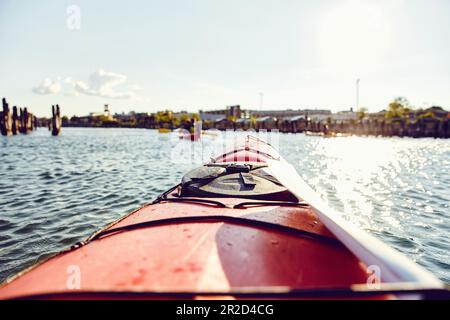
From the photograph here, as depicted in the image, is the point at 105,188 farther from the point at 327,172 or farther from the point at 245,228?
the point at 327,172

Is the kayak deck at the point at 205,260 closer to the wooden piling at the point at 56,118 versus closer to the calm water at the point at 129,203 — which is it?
the calm water at the point at 129,203

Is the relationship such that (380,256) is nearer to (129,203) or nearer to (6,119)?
(129,203)

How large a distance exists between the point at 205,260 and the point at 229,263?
156 millimetres

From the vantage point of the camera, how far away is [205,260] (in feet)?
5.31

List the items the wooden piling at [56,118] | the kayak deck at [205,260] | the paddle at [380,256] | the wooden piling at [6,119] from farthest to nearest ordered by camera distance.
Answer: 1. the wooden piling at [56,118]
2. the wooden piling at [6,119]
3. the kayak deck at [205,260]
4. the paddle at [380,256]

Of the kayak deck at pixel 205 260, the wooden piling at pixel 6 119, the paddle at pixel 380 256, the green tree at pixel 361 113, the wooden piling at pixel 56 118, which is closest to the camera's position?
the paddle at pixel 380 256

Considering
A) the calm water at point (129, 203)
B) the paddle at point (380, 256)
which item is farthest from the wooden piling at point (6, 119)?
the paddle at point (380, 256)

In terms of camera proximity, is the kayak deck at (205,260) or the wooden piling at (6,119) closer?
the kayak deck at (205,260)

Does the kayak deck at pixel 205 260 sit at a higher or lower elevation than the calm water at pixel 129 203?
higher

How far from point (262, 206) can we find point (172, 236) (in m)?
1.17

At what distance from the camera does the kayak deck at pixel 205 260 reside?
1412 millimetres

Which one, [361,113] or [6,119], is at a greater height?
[361,113]

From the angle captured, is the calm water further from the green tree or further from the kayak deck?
the green tree

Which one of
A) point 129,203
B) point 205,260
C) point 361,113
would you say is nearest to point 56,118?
point 129,203
